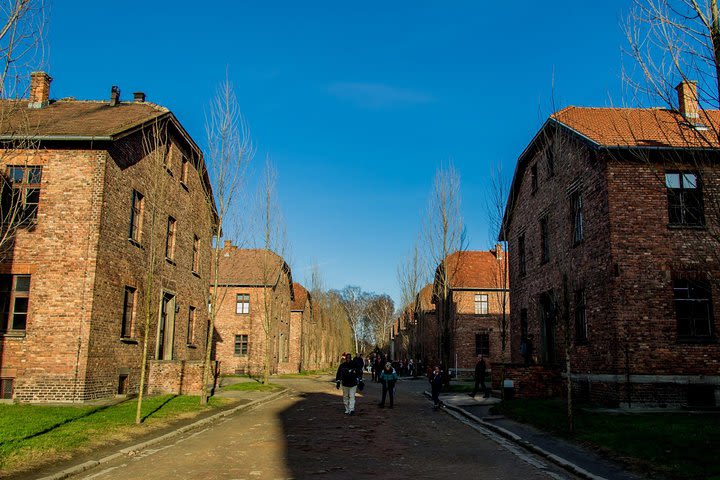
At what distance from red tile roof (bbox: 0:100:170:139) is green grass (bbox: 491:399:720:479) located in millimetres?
14145

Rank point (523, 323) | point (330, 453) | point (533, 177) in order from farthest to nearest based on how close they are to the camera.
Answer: point (523, 323) → point (533, 177) → point (330, 453)

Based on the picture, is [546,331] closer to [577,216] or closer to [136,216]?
[577,216]

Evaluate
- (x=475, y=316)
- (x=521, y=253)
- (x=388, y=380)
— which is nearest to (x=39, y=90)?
(x=388, y=380)

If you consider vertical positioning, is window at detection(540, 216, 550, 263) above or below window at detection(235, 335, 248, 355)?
above

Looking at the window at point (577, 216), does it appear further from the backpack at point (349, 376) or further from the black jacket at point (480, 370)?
the backpack at point (349, 376)

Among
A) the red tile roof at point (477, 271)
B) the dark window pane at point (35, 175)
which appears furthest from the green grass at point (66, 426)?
the red tile roof at point (477, 271)

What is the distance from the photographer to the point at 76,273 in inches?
677

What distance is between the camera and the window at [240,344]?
46.4m

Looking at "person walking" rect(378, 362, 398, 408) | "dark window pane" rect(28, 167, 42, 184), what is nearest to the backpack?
"person walking" rect(378, 362, 398, 408)

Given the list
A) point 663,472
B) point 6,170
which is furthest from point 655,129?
point 6,170

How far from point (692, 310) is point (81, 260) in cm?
1730

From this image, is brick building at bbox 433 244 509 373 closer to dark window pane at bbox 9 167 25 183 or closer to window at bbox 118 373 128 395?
window at bbox 118 373 128 395

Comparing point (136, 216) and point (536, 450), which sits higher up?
point (136, 216)

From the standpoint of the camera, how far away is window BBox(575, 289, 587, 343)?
762 inches
